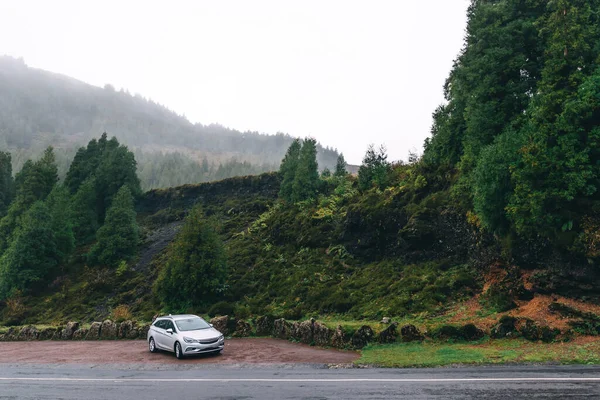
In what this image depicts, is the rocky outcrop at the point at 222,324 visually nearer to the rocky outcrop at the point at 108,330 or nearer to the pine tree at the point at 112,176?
the rocky outcrop at the point at 108,330

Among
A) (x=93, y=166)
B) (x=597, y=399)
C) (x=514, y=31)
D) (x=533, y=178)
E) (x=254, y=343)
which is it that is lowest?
(x=254, y=343)

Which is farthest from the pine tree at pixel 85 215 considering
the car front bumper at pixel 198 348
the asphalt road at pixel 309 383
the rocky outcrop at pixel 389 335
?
the rocky outcrop at pixel 389 335

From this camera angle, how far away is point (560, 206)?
19.3m

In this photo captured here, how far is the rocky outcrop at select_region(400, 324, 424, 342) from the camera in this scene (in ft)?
57.1

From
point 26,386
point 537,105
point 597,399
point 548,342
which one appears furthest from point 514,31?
point 26,386

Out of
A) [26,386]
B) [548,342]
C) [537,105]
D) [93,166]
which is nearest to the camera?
[26,386]

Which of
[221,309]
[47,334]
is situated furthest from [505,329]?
[47,334]

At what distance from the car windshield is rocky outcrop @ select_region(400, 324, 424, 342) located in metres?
8.94

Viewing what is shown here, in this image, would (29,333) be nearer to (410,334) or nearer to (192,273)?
(192,273)

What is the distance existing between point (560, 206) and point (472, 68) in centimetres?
1077

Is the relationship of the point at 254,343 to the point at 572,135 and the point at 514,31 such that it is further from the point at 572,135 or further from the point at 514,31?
the point at 514,31

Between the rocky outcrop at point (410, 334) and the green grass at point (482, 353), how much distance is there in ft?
1.50

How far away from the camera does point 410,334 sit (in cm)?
1750

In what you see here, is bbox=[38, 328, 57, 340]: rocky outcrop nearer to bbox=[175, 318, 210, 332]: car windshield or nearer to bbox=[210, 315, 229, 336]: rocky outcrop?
bbox=[210, 315, 229, 336]: rocky outcrop
